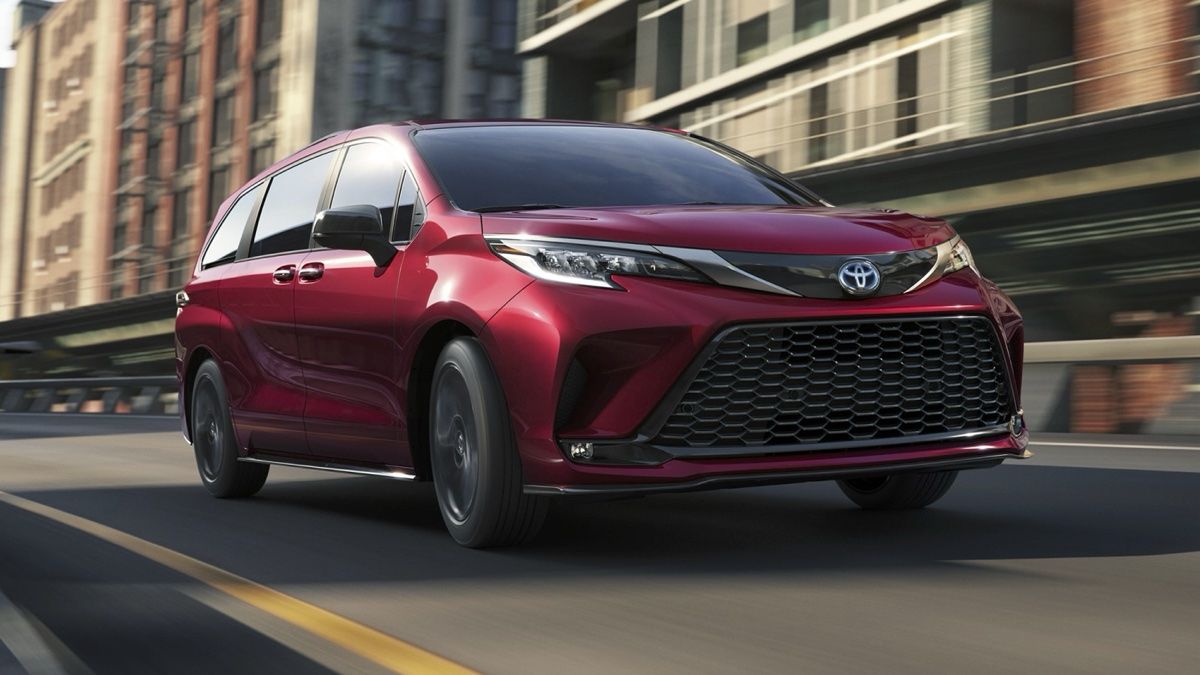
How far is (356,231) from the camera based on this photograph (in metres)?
5.92

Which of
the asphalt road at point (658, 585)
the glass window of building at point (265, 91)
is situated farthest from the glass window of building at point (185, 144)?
the asphalt road at point (658, 585)

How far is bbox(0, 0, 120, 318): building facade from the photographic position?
7338 centimetres

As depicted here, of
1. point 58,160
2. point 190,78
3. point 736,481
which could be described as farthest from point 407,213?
point 58,160

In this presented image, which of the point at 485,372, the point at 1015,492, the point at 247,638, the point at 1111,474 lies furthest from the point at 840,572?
the point at 1111,474

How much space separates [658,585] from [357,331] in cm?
197

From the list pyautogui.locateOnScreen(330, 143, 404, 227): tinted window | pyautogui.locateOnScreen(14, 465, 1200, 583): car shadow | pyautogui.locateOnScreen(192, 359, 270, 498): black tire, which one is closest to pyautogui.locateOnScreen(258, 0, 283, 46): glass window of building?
pyautogui.locateOnScreen(192, 359, 270, 498): black tire

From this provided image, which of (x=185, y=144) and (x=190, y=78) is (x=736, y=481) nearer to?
(x=185, y=144)

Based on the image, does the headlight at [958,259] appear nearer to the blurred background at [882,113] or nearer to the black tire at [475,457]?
the black tire at [475,457]

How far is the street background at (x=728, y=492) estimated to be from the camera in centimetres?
412

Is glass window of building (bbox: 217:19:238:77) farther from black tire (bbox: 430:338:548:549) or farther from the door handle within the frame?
black tire (bbox: 430:338:548:549)

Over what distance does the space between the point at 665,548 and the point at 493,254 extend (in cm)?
114

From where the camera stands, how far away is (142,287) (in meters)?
65.5

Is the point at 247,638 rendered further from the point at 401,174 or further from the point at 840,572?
the point at 401,174

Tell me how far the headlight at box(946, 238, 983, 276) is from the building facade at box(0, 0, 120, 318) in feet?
216
